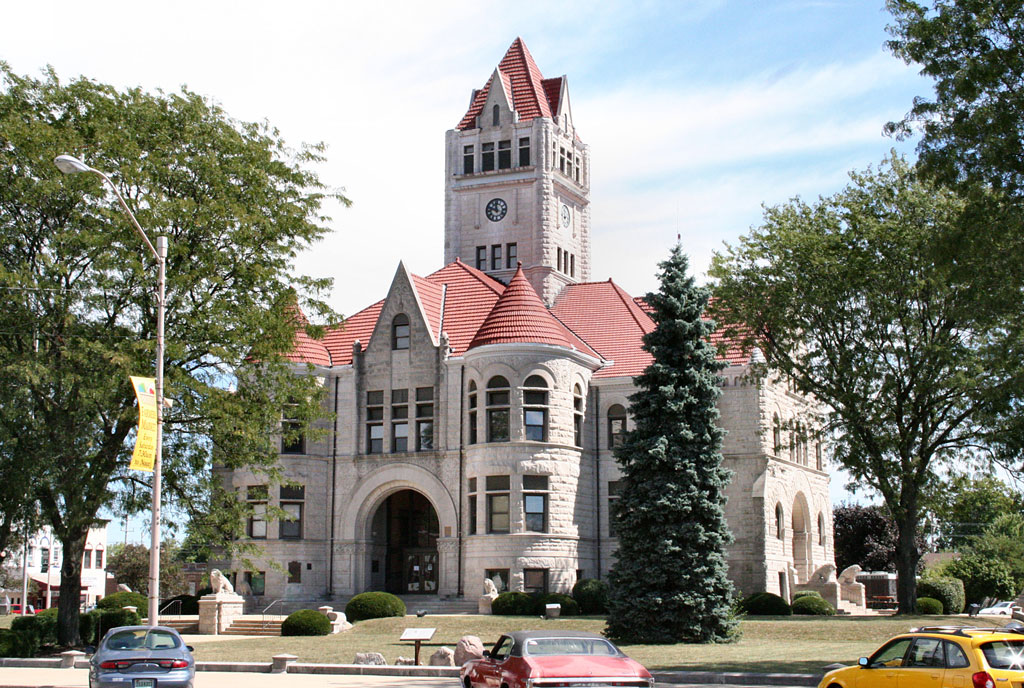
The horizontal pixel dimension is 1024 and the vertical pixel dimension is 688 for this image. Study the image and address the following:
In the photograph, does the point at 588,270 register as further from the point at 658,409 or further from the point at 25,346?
the point at 25,346

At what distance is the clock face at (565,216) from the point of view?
61.8 meters

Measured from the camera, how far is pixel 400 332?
50000 millimetres

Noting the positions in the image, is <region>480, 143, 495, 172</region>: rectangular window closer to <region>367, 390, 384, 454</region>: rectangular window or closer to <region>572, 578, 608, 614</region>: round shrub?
<region>367, 390, 384, 454</region>: rectangular window

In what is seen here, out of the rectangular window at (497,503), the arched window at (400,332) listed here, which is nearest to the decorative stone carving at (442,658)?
the rectangular window at (497,503)

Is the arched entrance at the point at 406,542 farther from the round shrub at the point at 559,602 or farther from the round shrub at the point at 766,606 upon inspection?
the round shrub at the point at 766,606

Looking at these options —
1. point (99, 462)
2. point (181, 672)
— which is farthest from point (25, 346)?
point (181, 672)

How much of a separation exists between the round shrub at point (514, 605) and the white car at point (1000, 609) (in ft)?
69.0

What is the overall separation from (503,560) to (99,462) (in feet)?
58.3

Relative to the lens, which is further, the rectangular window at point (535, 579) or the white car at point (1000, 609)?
the white car at point (1000, 609)

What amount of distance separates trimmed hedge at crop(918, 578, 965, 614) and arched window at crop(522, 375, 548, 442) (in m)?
18.2

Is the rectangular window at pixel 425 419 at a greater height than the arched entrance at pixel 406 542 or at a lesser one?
greater

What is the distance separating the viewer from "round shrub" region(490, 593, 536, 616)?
41.7 metres

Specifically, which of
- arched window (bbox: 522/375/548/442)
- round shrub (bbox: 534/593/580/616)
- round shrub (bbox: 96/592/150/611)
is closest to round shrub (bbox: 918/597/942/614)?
round shrub (bbox: 534/593/580/616)

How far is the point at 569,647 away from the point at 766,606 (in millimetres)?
27476
